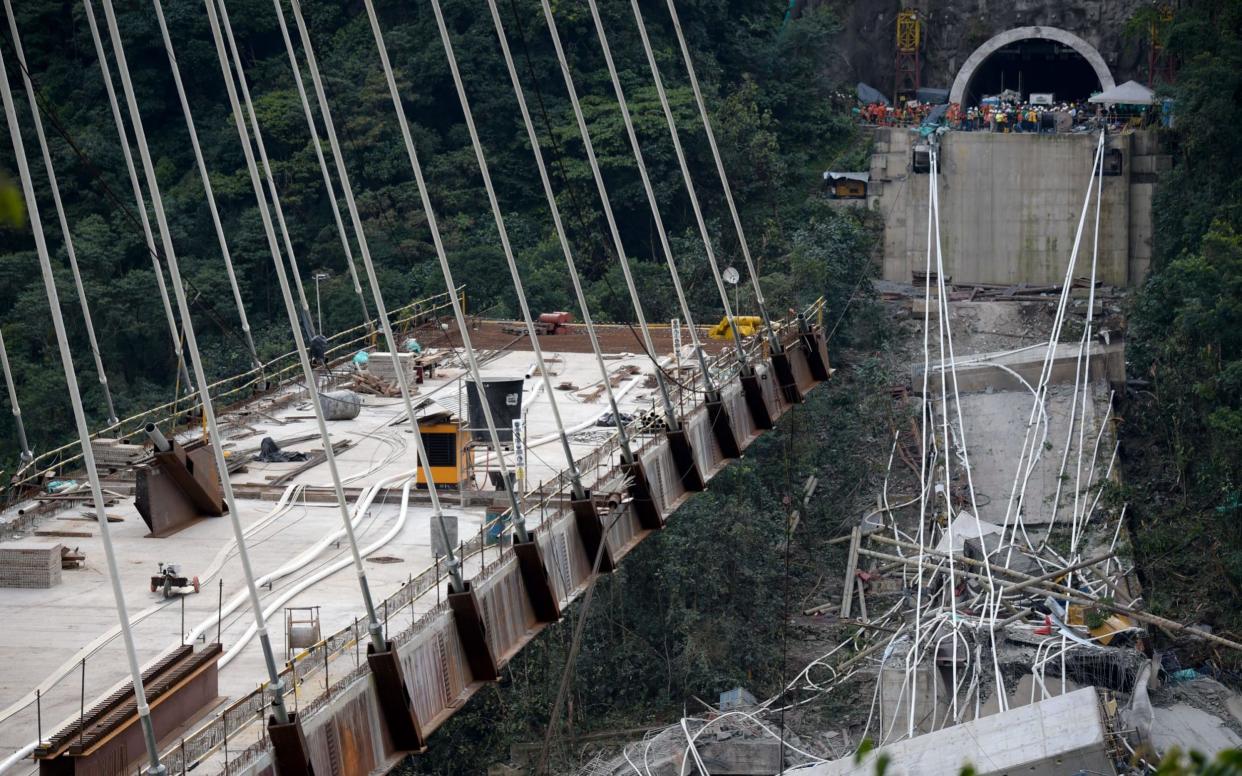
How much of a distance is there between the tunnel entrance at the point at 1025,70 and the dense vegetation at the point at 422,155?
508cm

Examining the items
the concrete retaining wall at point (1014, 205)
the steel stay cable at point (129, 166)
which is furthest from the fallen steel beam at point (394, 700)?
the concrete retaining wall at point (1014, 205)

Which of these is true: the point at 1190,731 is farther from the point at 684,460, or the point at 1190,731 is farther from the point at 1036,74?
the point at 1036,74

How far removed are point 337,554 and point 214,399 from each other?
587 inches

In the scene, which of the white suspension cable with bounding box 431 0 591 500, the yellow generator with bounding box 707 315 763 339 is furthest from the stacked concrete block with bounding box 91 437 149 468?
the yellow generator with bounding box 707 315 763 339

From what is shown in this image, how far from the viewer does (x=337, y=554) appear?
25.5 metres

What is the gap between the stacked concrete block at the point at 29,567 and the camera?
938 inches

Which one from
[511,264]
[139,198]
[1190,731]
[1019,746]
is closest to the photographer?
[511,264]

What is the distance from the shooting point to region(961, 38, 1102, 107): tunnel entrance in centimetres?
6412

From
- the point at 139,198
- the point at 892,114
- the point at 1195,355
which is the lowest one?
the point at 1195,355

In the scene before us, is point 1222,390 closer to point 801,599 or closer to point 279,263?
point 801,599

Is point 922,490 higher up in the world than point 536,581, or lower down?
lower down

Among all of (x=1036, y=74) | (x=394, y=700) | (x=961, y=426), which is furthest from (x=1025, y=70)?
(x=394, y=700)

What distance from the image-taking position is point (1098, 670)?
32781mm

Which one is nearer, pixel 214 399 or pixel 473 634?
pixel 473 634
